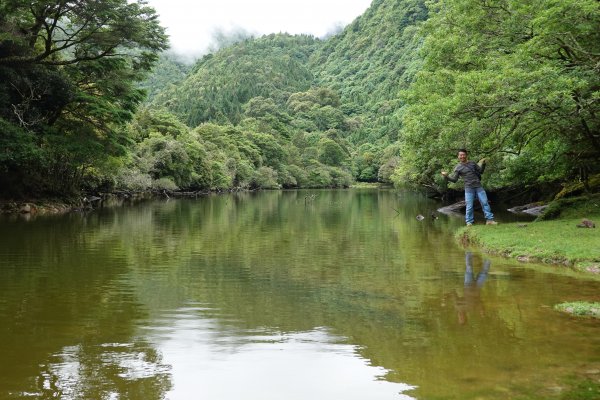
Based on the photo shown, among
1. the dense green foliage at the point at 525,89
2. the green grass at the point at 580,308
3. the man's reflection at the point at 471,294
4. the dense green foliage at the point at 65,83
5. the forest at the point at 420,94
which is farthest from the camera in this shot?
the dense green foliage at the point at 65,83

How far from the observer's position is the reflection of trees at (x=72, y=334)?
4.58 m

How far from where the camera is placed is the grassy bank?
10.8 m

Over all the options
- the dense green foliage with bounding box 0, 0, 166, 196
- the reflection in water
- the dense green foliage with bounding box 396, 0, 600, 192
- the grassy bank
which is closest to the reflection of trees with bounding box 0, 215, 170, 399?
the reflection in water

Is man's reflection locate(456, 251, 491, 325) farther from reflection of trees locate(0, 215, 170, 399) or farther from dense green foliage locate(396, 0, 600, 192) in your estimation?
dense green foliage locate(396, 0, 600, 192)

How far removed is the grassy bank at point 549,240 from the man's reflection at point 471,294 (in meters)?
1.41

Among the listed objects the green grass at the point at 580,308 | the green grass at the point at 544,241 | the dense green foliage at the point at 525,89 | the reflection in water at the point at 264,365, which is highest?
the dense green foliage at the point at 525,89

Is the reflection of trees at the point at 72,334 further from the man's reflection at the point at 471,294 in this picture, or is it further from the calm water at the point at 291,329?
the man's reflection at the point at 471,294

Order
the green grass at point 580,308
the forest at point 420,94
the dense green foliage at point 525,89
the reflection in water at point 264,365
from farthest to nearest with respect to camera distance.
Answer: the forest at point 420,94
the dense green foliage at point 525,89
the green grass at point 580,308
the reflection in water at point 264,365

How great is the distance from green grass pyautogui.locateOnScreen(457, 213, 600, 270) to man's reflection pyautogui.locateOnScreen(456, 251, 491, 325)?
140cm

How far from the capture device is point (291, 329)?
6.45m

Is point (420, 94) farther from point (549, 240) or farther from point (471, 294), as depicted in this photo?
point (471, 294)

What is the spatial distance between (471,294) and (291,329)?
3.27m

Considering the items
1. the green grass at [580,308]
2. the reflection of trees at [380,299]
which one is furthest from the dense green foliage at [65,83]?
the green grass at [580,308]

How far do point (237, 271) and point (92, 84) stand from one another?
3060 centimetres
